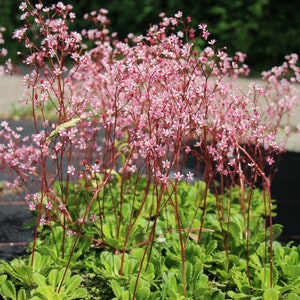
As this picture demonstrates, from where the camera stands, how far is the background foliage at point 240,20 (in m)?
10.0

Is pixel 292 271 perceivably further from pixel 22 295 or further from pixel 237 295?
pixel 22 295

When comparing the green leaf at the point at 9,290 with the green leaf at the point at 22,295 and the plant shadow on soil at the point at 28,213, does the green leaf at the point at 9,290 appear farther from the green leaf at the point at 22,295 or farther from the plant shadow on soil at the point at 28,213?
the plant shadow on soil at the point at 28,213

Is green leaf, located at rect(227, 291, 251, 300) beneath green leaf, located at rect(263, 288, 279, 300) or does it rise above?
beneath

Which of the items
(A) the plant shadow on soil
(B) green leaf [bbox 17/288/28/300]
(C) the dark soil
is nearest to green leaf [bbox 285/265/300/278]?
(A) the plant shadow on soil

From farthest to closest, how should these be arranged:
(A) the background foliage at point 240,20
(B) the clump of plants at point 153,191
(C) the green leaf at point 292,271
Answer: (A) the background foliage at point 240,20
(C) the green leaf at point 292,271
(B) the clump of plants at point 153,191

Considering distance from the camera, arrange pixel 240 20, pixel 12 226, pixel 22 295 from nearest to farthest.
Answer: pixel 22 295 → pixel 12 226 → pixel 240 20

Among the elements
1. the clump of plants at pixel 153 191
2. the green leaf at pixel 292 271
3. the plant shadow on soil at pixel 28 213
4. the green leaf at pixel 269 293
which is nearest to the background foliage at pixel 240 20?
the plant shadow on soil at pixel 28 213

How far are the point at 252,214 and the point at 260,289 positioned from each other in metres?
1.14

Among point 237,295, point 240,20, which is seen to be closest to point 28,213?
point 237,295

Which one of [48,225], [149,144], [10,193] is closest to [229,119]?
[149,144]

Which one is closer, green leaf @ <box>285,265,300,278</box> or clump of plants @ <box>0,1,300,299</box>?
clump of plants @ <box>0,1,300,299</box>

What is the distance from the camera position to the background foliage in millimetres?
10008

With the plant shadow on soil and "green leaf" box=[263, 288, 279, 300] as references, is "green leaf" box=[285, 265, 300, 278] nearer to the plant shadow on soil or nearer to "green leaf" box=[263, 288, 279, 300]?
"green leaf" box=[263, 288, 279, 300]

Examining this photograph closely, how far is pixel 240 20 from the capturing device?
32.9 feet
